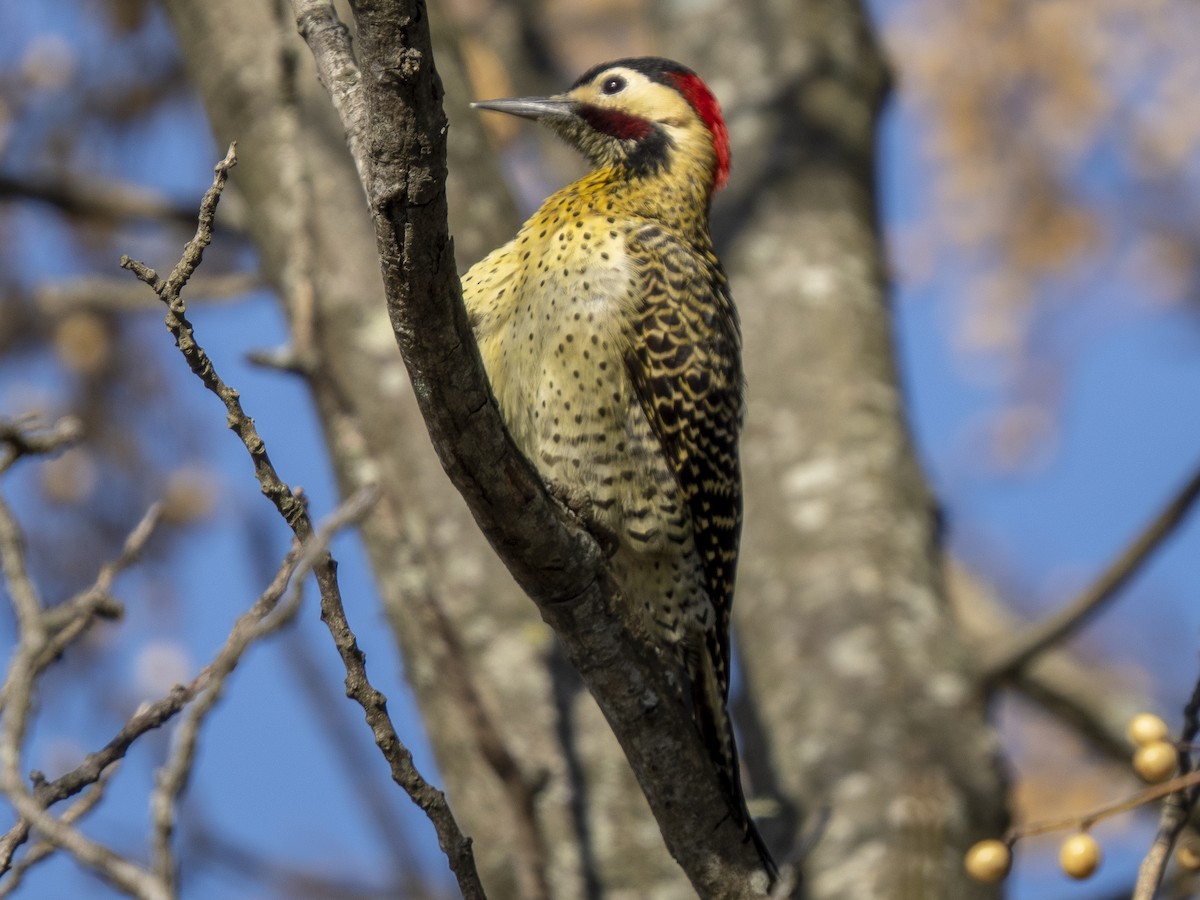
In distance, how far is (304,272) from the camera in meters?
4.51

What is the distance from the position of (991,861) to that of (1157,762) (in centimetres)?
40

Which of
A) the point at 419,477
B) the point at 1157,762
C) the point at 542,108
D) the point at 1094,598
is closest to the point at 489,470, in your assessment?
the point at 1157,762

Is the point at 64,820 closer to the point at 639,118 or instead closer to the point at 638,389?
the point at 638,389

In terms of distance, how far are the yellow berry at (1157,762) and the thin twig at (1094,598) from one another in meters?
1.53

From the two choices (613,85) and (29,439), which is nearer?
(29,439)

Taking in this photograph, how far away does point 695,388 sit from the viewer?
3881 mm

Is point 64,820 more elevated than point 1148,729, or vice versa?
point 64,820

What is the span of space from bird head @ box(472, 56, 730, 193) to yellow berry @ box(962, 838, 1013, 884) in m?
2.25

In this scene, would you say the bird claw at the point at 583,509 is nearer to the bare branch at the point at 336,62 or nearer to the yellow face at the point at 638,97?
the bare branch at the point at 336,62

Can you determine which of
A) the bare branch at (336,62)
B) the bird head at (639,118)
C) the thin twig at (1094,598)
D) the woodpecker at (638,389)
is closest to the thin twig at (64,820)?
the bare branch at (336,62)

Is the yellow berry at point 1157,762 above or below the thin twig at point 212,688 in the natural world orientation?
below

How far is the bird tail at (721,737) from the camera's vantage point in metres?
3.15

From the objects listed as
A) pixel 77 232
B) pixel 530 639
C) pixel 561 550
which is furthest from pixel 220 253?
pixel 561 550

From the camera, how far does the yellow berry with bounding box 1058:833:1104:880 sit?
2842 mm
